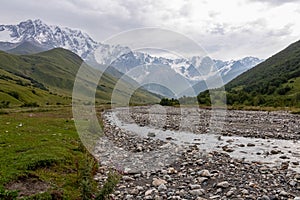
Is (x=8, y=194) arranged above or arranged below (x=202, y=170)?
above

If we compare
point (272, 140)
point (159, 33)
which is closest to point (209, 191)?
point (159, 33)

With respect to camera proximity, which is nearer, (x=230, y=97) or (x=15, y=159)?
(x=15, y=159)

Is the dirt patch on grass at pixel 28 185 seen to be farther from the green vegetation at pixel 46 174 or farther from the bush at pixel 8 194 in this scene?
the bush at pixel 8 194

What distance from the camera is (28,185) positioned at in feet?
38.0

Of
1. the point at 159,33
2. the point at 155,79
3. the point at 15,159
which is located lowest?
the point at 15,159

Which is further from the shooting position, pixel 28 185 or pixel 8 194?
pixel 28 185

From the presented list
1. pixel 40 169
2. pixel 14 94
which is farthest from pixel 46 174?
pixel 14 94

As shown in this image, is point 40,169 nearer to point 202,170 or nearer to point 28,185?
point 28,185

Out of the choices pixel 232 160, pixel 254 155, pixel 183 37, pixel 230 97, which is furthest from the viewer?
pixel 230 97

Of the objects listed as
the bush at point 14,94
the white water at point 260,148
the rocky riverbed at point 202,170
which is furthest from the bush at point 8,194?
the bush at point 14,94

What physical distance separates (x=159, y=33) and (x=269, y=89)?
10675 centimetres

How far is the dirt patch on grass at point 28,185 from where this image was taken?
35.9 ft

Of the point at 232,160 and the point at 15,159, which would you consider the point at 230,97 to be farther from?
the point at 15,159

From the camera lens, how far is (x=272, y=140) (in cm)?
2761
